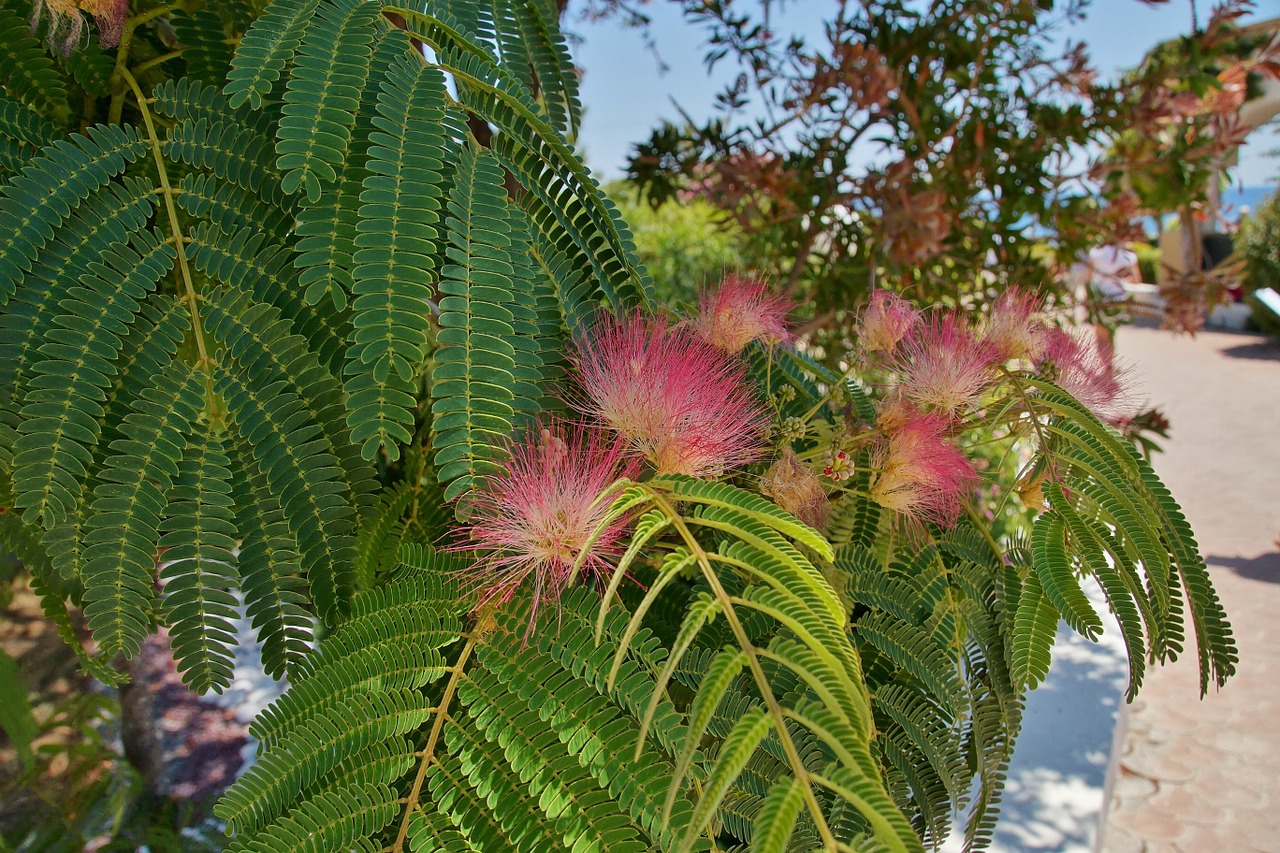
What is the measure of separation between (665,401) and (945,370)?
333 mm

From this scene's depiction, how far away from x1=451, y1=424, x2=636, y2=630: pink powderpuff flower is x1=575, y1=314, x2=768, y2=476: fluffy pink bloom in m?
0.04

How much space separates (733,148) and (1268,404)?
271 inches

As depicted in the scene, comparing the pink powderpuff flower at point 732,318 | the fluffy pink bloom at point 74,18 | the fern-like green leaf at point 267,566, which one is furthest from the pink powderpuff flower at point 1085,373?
the fluffy pink bloom at point 74,18

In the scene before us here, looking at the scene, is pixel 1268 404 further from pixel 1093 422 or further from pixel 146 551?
pixel 146 551

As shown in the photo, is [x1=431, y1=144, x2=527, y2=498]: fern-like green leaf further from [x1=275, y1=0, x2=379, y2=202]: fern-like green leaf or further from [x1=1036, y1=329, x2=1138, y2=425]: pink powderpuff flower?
[x1=1036, y1=329, x2=1138, y2=425]: pink powderpuff flower

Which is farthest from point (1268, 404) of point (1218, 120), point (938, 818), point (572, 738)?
point (572, 738)

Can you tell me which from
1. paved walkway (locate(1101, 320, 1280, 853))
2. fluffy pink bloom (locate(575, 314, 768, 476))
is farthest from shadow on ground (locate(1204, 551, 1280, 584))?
fluffy pink bloom (locate(575, 314, 768, 476))

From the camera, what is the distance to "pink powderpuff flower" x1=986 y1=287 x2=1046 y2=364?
0.98m

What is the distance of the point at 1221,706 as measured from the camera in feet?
10.3

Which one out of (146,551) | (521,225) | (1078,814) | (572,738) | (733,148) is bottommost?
(1078,814)

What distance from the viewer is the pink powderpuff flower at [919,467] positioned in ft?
2.78

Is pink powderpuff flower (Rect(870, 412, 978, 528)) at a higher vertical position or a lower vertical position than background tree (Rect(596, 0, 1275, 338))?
lower

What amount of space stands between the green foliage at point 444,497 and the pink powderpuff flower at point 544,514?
2 centimetres

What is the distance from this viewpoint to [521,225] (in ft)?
2.61
